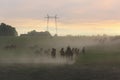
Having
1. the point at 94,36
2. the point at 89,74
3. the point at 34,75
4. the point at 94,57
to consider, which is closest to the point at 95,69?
the point at 89,74

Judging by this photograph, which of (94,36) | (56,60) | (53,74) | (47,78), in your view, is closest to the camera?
(47,78)

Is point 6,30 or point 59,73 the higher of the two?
point 6,30

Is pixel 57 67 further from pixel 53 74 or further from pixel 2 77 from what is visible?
pixel 2 77

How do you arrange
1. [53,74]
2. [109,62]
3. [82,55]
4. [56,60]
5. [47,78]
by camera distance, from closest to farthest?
[47,78], [53,74], [109,62], [56,60], [82,55]

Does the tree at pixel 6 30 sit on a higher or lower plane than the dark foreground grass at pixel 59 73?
higher

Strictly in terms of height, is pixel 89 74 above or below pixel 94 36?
below

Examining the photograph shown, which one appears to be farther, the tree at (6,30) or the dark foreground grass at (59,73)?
the tree at (6,30)

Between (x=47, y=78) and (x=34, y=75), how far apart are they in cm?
208

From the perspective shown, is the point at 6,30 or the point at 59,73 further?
the point at 6,30

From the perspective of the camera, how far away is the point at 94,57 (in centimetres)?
5250

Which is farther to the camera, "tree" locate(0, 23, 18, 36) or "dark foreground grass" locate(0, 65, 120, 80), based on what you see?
"tree" locate(0, 23, 18, 36)

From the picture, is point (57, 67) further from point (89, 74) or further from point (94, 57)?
point (94, 57)

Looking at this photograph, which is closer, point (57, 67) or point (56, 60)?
point (57, 67)

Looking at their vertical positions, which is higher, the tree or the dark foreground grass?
the tree
